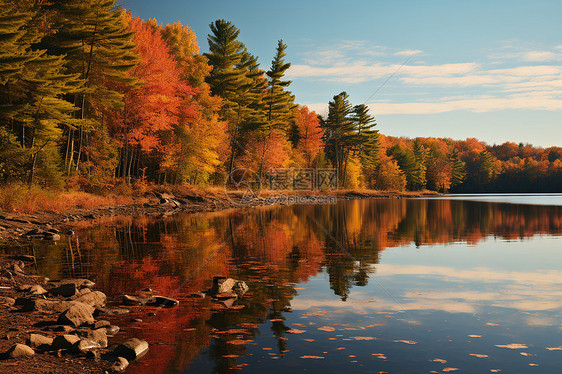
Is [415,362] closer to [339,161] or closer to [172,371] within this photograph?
[172,371]

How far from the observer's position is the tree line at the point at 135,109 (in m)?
27.6

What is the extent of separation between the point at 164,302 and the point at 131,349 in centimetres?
302

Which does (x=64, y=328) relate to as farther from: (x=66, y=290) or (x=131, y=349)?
(x=66, y=290)

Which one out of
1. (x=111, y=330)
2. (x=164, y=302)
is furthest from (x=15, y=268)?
(x=111, y=330)

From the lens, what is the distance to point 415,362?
6.93 m

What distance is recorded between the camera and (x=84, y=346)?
6953mm

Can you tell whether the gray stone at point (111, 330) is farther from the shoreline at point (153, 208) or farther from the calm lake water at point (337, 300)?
the shoreline at point (153, 208)

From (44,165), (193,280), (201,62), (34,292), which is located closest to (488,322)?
(193,280)

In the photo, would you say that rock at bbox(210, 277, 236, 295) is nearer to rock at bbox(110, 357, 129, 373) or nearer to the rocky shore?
the rocky shore

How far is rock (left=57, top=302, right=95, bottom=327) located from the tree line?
20465mm

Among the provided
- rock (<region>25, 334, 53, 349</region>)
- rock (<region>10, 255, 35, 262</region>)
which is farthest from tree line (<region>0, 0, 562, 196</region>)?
rock (<region>25, 334, 53, 349</region>)

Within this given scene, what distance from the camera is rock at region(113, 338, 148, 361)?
6.85 m

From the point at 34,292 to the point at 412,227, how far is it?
2365 centimetres

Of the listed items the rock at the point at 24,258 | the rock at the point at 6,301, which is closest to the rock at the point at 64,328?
the rock at the point at 6,301
